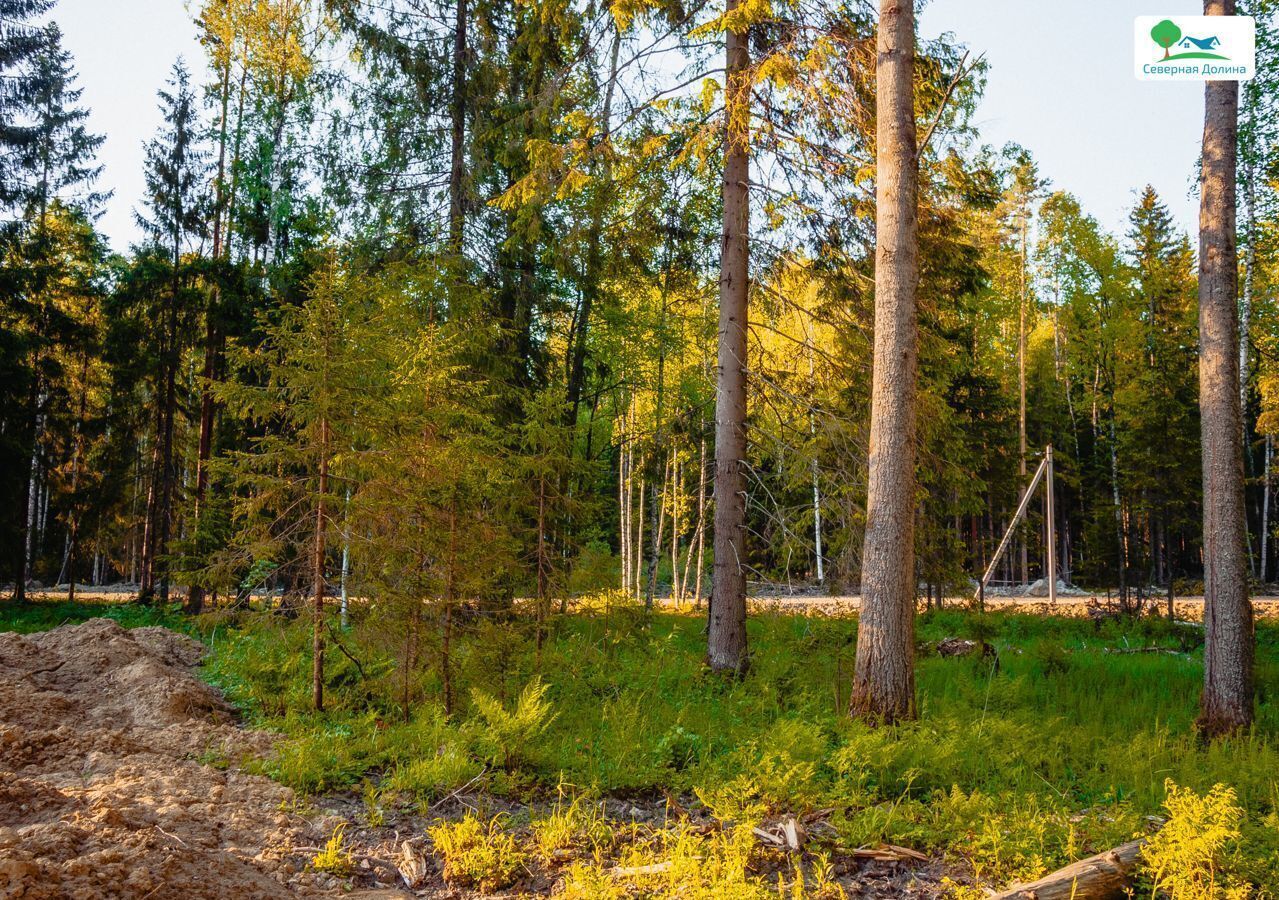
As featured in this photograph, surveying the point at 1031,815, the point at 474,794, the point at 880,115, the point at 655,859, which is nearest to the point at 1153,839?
the point at 1031,815

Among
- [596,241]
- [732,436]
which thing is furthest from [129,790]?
[596,241]

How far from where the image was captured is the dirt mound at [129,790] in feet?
11.8

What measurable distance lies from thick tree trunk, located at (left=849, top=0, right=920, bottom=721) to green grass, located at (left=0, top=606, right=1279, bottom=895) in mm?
574

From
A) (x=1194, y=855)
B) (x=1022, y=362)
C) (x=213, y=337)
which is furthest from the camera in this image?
(x=1022, y=362)

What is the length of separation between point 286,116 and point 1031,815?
66.8 feet

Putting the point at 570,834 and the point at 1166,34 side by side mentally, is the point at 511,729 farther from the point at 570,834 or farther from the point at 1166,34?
the point at 1166,34

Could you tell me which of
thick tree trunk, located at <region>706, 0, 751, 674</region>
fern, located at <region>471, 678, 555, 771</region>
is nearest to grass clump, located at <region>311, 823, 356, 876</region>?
fern, located at <region>471, 678, 555, 771</region>

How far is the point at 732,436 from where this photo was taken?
9.57 metres

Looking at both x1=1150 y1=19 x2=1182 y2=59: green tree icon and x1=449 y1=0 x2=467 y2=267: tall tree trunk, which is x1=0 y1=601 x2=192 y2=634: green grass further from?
x1=1150 y1=19 x2=1182 y2=59: green tree icon

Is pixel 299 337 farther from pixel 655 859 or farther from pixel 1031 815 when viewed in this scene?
pixel 1031 815

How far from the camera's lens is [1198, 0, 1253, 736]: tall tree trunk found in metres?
7.69

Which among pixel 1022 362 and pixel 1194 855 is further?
pixel 1022 362

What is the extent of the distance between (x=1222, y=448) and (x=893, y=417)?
367 centimetres

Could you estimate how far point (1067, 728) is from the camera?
7719 mm
